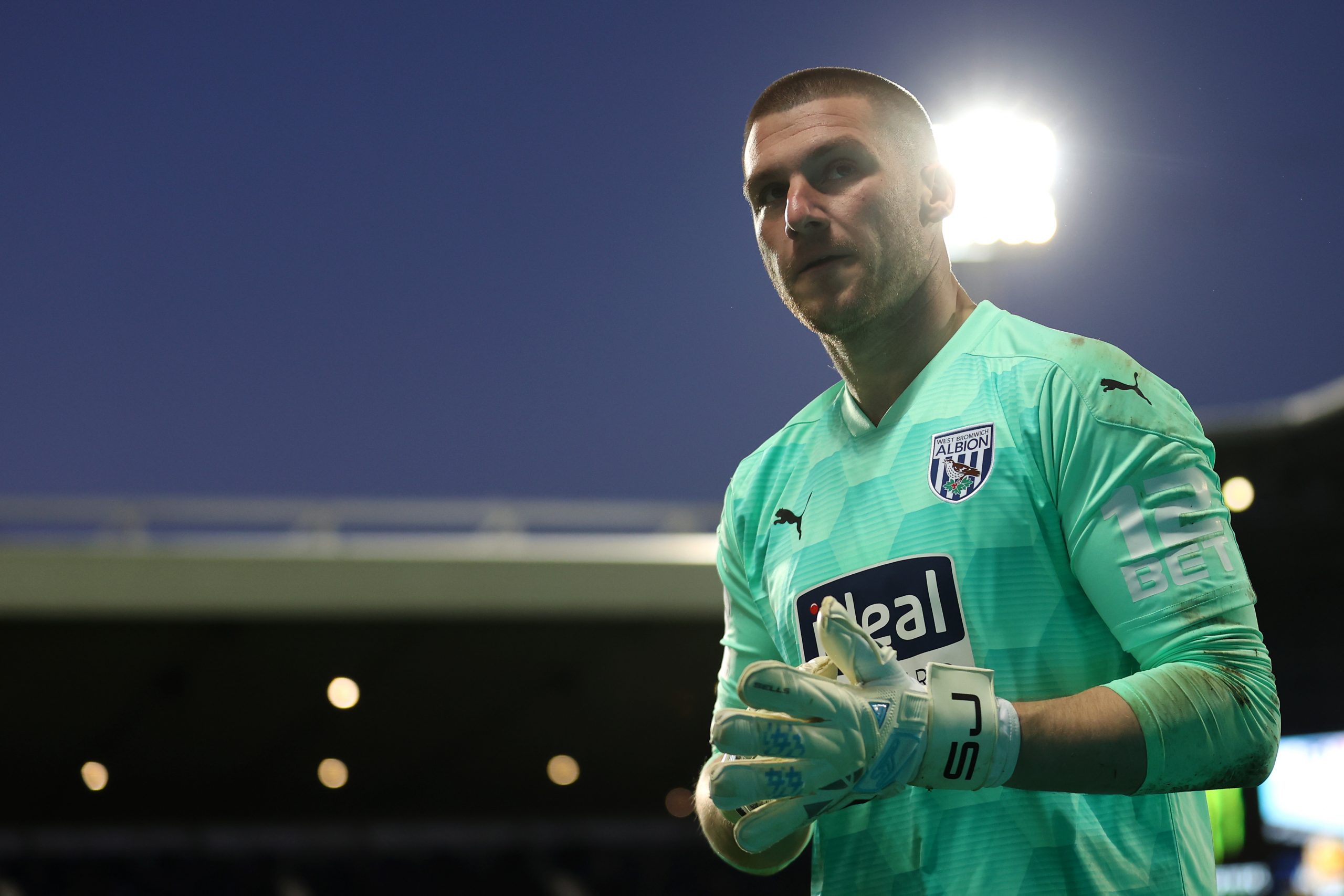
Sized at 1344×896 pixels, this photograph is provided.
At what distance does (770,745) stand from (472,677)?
12.0 m

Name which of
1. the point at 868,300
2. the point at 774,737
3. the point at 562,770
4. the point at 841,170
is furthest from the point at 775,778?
the point at 562,770

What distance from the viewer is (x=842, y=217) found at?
1.91 metres

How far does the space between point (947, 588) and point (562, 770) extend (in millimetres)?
14981

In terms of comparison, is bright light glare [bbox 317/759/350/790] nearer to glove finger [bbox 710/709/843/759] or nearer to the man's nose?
the man's nose

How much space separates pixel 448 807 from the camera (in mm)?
17031

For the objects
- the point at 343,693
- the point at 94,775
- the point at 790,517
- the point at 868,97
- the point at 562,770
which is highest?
the point at 343,693

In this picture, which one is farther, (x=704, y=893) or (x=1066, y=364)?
(x=704, y=893)

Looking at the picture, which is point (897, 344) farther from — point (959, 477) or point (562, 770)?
point (562, 770)

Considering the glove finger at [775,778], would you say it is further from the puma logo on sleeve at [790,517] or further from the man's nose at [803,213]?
the man's nose at [803,213]

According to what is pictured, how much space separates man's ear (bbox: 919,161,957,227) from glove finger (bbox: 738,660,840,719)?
0.90m

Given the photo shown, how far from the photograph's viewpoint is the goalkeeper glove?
1.43m

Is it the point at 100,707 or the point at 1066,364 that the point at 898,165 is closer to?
the point at 1066,364

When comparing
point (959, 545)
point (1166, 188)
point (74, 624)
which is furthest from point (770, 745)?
point (74, 624)

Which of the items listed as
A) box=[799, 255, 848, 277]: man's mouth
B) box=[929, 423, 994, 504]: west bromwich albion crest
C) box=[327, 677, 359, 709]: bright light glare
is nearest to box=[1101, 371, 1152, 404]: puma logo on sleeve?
box=[929, 423, 994, 504]: west bromwich albion crest
